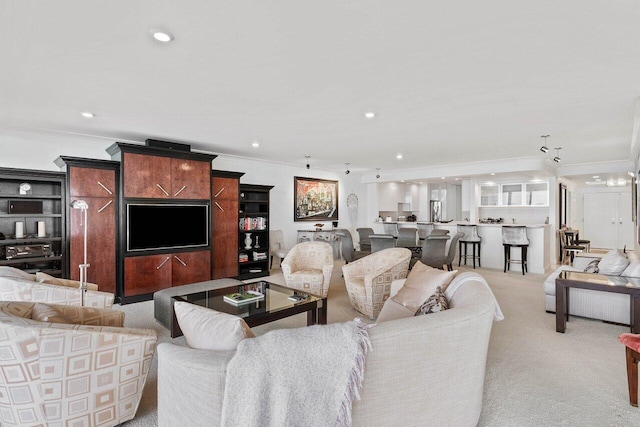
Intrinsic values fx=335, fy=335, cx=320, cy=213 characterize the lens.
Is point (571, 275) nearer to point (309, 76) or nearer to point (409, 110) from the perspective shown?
point (409, 110)

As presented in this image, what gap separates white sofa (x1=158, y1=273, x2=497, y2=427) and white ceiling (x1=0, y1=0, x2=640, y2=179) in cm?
171

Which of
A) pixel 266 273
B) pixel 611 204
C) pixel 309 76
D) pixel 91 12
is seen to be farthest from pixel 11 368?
pixel 611 204

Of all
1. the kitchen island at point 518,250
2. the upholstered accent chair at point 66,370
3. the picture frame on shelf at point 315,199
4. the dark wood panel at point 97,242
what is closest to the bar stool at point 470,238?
the kitchen island at point 518,250

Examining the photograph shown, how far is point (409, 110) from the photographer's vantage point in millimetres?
3801

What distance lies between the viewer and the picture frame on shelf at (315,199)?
8.39 meters

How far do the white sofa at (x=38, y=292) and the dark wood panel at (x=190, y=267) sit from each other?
206 cm

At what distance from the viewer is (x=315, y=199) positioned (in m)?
8.83

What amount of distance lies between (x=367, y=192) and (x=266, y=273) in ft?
15.7

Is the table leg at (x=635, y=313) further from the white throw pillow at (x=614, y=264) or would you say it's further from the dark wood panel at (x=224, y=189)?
the dark wood panel at (x=224, y=189)

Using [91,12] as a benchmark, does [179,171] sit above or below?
below

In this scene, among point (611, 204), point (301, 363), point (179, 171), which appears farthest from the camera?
point (611, 204)

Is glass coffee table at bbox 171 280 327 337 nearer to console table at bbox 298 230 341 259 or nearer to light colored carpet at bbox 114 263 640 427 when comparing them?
light colored carpet at bbox 114 263 640 427

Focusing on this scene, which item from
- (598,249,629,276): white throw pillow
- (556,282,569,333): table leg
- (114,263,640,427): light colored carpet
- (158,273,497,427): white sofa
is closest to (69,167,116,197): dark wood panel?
(114,263,640,427): light colored carpet

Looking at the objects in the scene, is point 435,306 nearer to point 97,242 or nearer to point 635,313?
point 635,313
